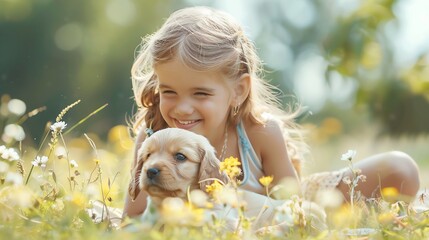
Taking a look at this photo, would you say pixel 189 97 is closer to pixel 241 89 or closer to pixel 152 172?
pixel 241 89

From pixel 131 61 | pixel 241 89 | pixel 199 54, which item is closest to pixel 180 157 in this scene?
pixel 199 54

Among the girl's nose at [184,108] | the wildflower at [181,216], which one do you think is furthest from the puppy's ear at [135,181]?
the wildflower at [181,216]

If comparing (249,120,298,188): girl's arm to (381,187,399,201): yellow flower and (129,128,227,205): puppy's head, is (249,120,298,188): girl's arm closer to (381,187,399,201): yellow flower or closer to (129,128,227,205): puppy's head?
(381,187,399,201): yellow flower

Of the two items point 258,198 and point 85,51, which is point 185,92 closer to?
point 258,198

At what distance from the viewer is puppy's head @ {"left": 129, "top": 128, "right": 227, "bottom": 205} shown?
3.32 metres

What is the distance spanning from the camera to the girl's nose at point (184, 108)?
165 inches

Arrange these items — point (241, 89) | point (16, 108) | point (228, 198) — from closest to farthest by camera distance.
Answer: point (228, 198), point (16, 108), point (241, 89)

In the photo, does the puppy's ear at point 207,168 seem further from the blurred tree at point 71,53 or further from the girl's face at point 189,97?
the blurred tree at point 71,53

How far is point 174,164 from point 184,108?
83 centimetres

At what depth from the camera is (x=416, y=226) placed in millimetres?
2861

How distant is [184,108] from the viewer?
165 inches

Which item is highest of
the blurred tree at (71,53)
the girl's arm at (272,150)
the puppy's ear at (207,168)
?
the puppy's ear at (207,168)

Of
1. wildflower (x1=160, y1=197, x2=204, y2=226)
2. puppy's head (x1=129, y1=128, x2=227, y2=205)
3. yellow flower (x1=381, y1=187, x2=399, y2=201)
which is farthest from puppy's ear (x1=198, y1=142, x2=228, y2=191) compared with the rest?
wildflower (x1=160, y1=197, x2=204, y2=226)

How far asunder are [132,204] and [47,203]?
3.39 feet
